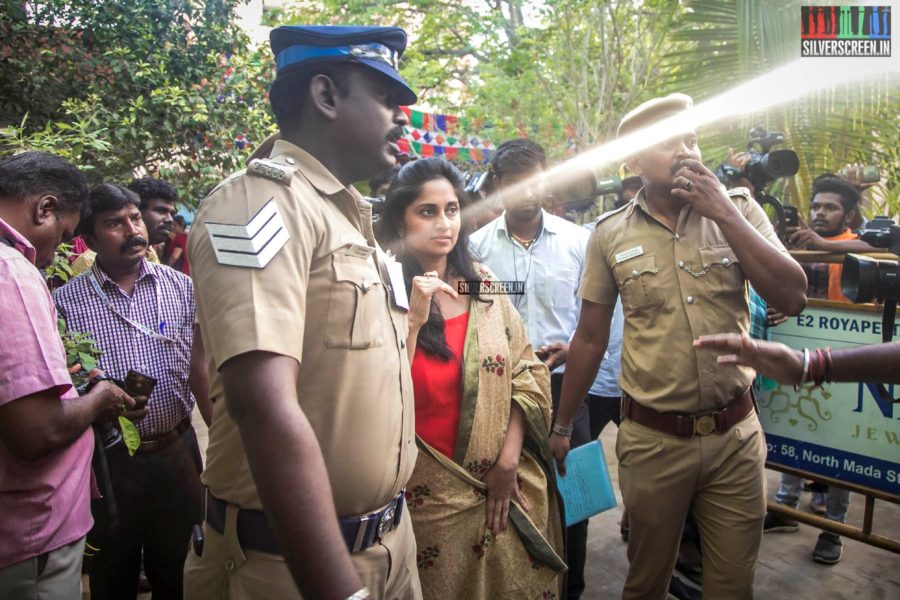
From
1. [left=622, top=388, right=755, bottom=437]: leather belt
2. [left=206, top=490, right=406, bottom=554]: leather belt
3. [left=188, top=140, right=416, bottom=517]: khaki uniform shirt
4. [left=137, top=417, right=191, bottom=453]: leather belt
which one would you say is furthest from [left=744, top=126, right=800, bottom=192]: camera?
[left=137, top=417, right=191, bottom=453]: leather belt

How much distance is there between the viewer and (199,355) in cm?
266

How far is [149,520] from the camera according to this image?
2.55m

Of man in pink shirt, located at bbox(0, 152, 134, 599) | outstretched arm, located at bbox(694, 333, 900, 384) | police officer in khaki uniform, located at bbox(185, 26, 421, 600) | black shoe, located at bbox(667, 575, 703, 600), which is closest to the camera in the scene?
police officer in khaki uniform, located at bbox(185, 26, 421, 600)

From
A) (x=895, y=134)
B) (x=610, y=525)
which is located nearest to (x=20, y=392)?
(x=610, y=525)

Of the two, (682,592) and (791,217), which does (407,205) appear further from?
(791,217)

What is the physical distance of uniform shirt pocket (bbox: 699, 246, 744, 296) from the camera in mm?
2311

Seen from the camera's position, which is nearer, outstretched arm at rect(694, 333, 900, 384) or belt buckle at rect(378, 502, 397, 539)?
belt buckle at rect(378, 502, 397, 539)

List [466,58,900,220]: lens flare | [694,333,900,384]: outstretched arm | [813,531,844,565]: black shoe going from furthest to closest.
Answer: [466,58,900,220]: lens flare → [813,531,844,565]: black shoe → [694,333,900,384]: outstretched arm

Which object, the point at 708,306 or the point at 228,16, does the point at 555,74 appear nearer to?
the point at 228,16

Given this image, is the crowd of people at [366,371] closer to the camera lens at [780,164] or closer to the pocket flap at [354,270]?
Result: the pocket flap at [354,270]

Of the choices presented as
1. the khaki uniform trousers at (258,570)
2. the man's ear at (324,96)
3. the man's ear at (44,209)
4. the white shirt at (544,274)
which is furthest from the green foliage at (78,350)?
the white shirt at (544,274)

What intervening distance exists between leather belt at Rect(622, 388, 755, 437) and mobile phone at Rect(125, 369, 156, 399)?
1785 mm

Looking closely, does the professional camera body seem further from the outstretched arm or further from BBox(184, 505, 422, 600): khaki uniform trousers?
BBox(184, 505, 422, 600): khaki uniform trousers

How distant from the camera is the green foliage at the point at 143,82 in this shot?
4.65 meters
